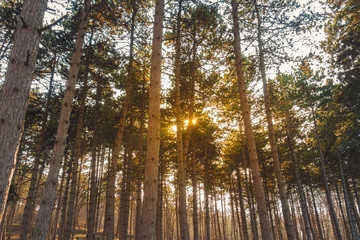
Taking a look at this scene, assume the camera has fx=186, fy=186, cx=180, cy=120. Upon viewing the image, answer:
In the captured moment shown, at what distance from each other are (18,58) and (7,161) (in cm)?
170

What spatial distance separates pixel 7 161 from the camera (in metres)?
2.77

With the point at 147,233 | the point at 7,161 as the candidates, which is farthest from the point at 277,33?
the point at 7,161

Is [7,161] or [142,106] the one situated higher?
[142,106]

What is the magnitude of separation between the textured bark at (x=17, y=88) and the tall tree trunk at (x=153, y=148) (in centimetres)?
250

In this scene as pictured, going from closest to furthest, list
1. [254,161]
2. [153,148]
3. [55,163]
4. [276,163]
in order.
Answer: [153,148]
[55,163]
[254,161]
[276,163]

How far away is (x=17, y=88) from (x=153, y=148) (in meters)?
2.88

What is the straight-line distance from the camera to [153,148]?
4.74 meters

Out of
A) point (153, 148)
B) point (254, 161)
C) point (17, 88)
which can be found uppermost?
point (17, 88)

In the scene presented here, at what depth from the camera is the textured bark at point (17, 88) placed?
2.78 m

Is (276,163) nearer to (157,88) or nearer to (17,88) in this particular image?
(157,88)

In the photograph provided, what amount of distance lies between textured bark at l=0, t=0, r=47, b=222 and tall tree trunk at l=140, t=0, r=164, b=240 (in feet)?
8.21

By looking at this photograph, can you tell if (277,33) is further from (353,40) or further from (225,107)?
(353,40)

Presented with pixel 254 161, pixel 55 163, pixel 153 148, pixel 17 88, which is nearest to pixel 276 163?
pixel 254 161

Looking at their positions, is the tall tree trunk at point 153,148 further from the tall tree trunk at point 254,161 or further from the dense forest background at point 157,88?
the tall tree trunk at point 254,161
